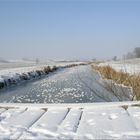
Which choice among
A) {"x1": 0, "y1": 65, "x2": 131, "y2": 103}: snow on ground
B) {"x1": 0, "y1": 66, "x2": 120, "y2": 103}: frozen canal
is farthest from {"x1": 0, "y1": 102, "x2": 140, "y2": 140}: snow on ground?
{"x1": 0, "y1": 66, "x2": 120, "y2": 103}: frozen canal

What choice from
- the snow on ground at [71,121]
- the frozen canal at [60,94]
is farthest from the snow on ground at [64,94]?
the snow on ground at [71,121]

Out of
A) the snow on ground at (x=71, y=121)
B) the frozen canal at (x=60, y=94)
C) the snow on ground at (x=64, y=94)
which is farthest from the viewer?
the frozen canal at (x=60, y=94)

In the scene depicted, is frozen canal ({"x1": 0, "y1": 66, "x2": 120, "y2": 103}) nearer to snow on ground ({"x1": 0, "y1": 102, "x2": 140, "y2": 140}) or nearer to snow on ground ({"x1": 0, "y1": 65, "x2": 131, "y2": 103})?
snow on ground ({"x1": 0, "y1": 65, "x2": 131, "y2": 103})

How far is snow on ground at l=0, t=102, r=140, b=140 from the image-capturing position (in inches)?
114

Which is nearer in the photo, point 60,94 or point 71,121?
point 71,121

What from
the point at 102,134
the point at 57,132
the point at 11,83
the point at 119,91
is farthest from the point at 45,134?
the point at 11,83

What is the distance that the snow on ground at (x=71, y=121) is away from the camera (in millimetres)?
2884

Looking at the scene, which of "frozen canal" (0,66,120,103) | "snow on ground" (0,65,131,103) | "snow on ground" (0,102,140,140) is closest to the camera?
"snow on ground" (0,102,140,140)

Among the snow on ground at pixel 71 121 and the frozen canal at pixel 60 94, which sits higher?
the snow on ground at pixel 71 121

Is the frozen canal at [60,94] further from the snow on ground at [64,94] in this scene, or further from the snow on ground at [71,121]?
the snow on ground at [71,121]

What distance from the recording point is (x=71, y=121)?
10.9ft

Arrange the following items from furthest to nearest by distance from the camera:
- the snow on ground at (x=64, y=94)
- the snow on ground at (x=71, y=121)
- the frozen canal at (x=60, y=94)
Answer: the frozen canal at (x=60, y=94), the snow on ground at (x=64, y=94), the snow on ground at (x=71, y=121)

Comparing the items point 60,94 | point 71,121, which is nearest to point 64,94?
point 60,94

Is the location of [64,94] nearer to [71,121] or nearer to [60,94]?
[60,94]
